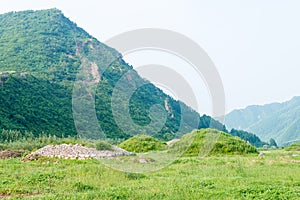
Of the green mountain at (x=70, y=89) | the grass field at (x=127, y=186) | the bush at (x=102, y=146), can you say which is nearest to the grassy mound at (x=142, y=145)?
the green mountain at (x=70, y=89)

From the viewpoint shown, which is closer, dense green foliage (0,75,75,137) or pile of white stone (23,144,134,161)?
pile of white stone (23,144,134,161)

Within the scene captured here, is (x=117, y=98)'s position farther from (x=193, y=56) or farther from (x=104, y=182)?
(x=104, y=182)

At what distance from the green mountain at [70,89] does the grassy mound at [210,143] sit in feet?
4.03

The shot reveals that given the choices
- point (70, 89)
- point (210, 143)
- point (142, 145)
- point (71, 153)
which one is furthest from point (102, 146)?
point (70, 89)

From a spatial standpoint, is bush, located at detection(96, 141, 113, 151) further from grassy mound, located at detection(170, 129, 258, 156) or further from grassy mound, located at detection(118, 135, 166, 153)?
grassy mound, located at detection(118, 135, 166, 153)

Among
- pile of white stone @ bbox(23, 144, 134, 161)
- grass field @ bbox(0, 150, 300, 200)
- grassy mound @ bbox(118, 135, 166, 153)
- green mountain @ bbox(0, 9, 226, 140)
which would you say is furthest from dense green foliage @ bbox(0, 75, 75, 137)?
grass field @ bbox(0, 150, 300, 200)

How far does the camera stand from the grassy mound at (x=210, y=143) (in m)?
31.6

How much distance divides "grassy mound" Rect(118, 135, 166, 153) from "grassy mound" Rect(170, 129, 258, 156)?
389cm

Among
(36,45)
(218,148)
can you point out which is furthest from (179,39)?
(36,45)

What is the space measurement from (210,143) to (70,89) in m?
43.7

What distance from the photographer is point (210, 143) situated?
103 ft

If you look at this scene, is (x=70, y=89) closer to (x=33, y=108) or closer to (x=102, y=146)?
(x=33, y=108)

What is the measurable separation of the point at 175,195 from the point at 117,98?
1092 inches

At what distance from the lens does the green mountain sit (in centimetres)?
4225
